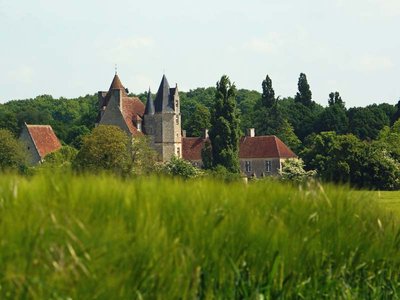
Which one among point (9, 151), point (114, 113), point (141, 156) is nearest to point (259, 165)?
point (114, 113)

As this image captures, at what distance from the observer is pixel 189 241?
549 cm

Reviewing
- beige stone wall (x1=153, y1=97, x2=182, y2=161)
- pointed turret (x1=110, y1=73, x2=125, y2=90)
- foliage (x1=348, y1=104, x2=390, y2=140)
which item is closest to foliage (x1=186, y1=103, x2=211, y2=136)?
beige stone wall (x1=153, y1=97, x2=182, y2=161)

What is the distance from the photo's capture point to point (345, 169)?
58.0m

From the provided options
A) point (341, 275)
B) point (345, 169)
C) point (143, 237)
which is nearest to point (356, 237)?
point (341, 275)

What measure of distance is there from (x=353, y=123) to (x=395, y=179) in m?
55.3

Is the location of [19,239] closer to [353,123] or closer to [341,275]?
[341,275]

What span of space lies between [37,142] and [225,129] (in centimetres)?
2857

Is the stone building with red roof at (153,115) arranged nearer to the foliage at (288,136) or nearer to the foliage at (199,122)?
the foliage at (199,122)

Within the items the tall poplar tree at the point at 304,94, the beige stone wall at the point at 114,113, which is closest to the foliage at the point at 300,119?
the tall poplar tree at the point at 304,94

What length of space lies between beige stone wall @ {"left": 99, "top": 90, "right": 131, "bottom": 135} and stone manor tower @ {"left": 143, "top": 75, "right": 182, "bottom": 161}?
3742 mm

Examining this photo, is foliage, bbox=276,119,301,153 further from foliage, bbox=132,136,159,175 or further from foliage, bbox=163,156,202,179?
foliage, bbox=132,136,159,175

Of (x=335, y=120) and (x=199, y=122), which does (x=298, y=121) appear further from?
(x=199, y=122)

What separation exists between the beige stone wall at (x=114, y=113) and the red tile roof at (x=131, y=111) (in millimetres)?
539

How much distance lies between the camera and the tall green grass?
14.9 feet
